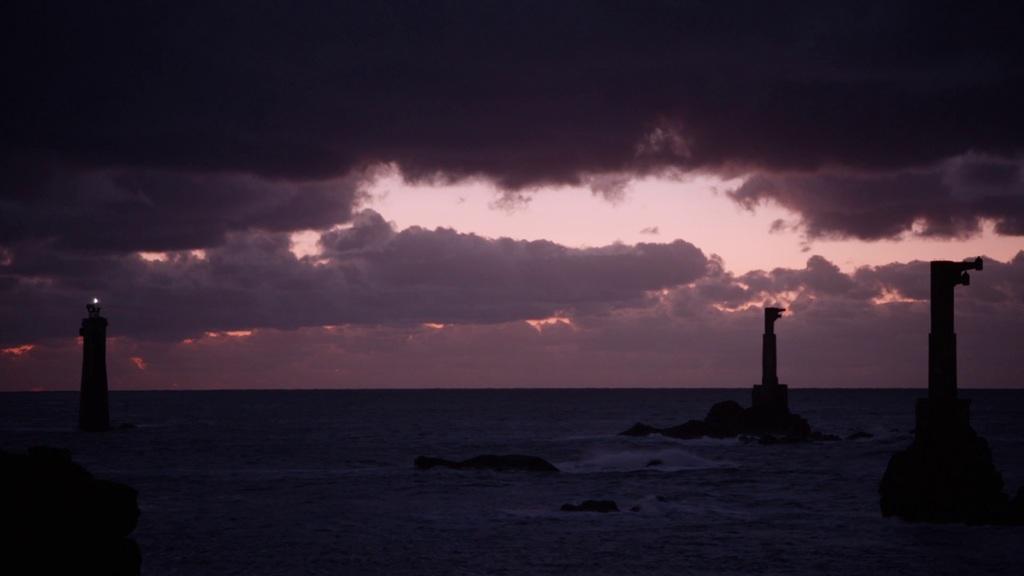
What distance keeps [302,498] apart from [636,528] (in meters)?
16.7

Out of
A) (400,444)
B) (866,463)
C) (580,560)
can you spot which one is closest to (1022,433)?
(866,463)

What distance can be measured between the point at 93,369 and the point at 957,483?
65281 millimetres

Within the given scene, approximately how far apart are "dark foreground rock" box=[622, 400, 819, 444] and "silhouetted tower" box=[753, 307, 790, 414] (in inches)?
15.9

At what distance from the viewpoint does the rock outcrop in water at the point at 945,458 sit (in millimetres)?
30766

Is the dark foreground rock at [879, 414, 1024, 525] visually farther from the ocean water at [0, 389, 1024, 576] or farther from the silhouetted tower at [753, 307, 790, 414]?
the silhouetted tower at [753, 307, 790, 414]

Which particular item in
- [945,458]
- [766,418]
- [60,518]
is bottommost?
[766,418]

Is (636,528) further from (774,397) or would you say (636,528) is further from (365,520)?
(774,397)

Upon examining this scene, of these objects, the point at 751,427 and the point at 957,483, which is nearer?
the point at 957,483

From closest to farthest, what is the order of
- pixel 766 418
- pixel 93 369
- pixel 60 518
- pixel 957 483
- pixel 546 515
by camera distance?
pixel 60 518 → pixel 957 483 → pixel 546 515 → pixel 766 418 → pixel 93 369

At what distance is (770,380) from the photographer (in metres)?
64.6

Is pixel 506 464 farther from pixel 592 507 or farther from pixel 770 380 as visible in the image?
pixel 770 380

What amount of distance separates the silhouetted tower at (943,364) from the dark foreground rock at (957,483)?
349 millimetres

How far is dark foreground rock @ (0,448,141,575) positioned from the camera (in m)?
13.3

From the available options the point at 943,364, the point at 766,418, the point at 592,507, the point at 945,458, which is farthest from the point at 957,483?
the point at 766,418
